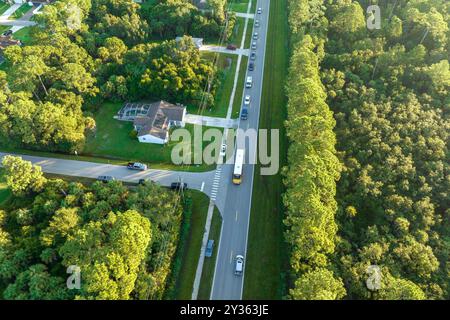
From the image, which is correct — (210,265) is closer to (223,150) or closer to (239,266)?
(239,266)

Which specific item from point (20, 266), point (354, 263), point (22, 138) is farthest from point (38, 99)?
point (354, 263)

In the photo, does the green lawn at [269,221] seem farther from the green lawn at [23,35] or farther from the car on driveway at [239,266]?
the green lawn at [23,35]

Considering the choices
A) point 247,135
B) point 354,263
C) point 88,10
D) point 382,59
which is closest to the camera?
point 354,263

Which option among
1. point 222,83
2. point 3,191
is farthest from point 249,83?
point 3,191

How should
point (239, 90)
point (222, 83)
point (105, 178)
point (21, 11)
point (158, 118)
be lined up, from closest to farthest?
point (105, 178) → point (158, 118) → point (239, 90) → point (222, 83) → point (21, 11)

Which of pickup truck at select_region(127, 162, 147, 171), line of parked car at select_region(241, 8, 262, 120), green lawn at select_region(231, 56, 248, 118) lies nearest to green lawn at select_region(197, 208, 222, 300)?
pickup truck at select_region(127, 162, 147, 171)

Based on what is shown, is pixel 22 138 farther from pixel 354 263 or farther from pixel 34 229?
pixel 354 263
